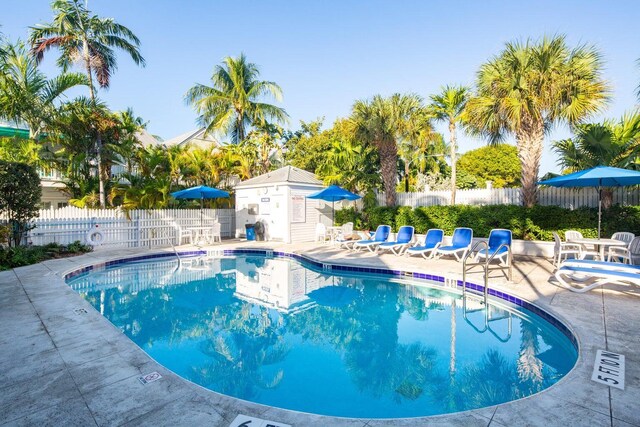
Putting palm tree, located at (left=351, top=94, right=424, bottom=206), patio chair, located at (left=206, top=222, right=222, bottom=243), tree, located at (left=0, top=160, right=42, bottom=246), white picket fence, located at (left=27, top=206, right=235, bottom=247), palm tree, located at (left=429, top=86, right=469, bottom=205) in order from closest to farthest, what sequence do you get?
tree, located at (left=0, top=160, right=42, bottom=246) → white picket fence, located at (left=27, top=206, right=235, bottom=247) → palm tree, located at (left=429, top=86, right=469, bottom=205) → palm tree, located at (left=351, top=94, right=424, bottom=206) → patio chair, located at (left=206, top=222, right=222, bottom=243)

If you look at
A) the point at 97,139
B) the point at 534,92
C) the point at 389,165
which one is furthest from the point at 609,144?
the point at 97,139

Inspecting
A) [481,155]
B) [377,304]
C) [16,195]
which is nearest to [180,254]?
[16,195]

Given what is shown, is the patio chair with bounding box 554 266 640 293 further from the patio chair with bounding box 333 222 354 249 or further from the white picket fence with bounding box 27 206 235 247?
the white picket fence with bounding box 27 206 235 247

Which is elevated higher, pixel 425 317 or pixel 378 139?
pixel 378 139

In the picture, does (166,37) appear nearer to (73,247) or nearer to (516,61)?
(73,247)

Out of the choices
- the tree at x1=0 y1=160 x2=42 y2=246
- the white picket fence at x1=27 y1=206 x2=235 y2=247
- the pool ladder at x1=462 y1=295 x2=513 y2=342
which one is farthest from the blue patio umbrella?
the pool ladder at x1=462 y1=295 x2=513 y2=342

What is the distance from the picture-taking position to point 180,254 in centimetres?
1314

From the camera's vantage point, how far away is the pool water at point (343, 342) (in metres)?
3.67

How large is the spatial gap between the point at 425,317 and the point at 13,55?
59.4ft

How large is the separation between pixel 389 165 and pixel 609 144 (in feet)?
24.6

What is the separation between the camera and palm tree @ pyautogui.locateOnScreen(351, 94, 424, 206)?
13.8m

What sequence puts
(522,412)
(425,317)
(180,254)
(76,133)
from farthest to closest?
1. (76,133)
2. (180,254)
3. (425,317)
4. (522,412)

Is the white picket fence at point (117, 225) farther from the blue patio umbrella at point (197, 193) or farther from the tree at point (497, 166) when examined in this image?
the tree at point (497, 166)

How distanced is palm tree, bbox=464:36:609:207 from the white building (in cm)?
785
